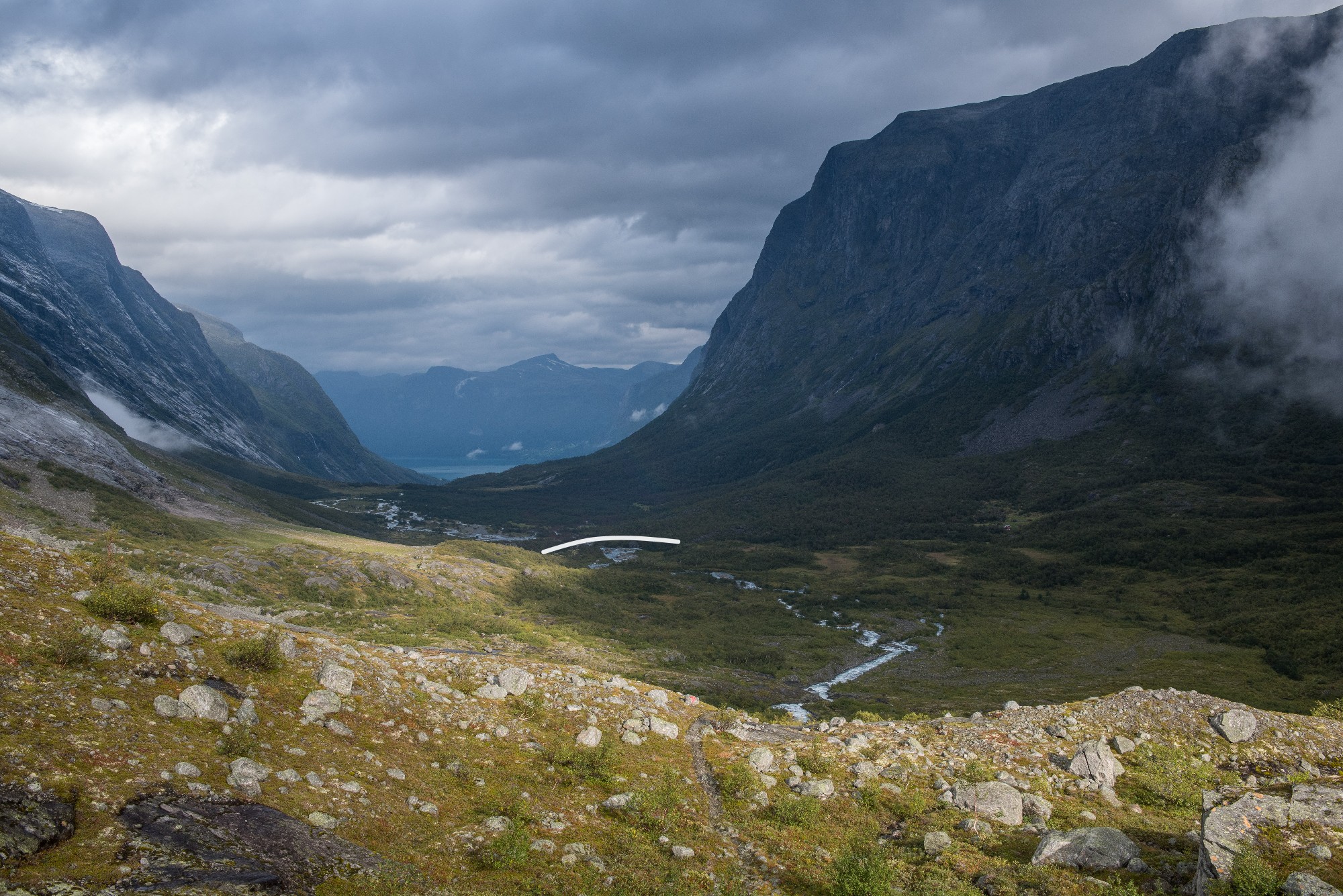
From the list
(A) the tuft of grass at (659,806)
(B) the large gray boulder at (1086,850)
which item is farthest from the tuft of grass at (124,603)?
(B) the large gray boulder at (1086,850)

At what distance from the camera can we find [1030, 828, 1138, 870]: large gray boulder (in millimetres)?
15867

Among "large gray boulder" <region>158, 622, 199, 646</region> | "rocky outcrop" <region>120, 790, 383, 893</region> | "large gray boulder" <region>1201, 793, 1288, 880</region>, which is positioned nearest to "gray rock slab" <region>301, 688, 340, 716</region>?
"large gray boulder" <region>158, 622, 199, 646</region>

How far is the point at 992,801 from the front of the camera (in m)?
19.2

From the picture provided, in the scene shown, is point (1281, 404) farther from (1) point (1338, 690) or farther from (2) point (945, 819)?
(2) point (945, 819)

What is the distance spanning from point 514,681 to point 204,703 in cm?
985

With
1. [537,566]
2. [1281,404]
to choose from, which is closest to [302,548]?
[537,566]

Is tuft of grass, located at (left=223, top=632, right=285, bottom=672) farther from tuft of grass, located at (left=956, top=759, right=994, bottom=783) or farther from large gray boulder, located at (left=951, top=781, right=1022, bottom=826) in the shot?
tuft of grass, located at (left=956, top=759, right=994, bottom=783)

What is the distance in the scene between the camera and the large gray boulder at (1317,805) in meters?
14.2

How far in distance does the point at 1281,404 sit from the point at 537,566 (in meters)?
211

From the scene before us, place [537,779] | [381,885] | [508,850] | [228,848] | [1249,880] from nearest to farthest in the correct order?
[228,848] → [381,885] → [1249,880] → [508,850] → [537,779]

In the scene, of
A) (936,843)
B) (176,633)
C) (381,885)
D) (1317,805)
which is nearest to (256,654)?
(176,633)

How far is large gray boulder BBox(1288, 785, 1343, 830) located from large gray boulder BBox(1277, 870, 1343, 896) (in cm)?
246

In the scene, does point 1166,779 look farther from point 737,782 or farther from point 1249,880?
point 737,782

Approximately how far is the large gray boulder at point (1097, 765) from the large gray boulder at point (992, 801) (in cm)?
290
